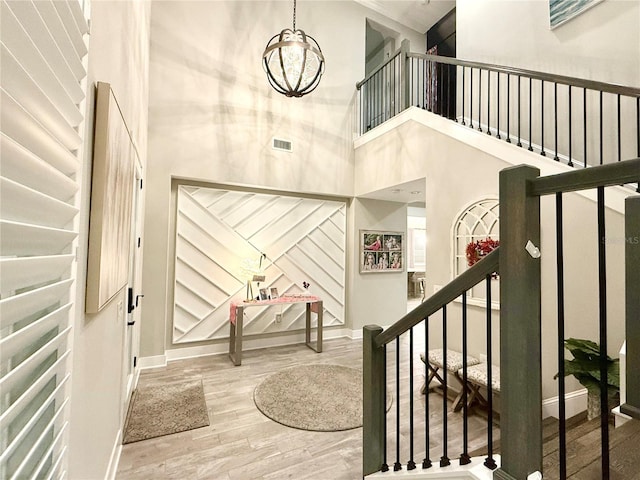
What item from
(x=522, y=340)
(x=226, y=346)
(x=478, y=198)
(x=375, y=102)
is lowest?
(x=226, y=346)

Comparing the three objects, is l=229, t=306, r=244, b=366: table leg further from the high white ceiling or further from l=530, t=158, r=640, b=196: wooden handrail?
the high white ceiling

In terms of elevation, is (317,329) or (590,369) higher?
(590,369)

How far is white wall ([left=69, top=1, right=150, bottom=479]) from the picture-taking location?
1194 mm

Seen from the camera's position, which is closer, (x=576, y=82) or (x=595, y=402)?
(x=595, y=402)

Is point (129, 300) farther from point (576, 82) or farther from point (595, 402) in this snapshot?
point (576, 82)

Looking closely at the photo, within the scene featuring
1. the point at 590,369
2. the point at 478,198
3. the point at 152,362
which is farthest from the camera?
the point at 152,362

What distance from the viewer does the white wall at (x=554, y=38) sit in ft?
9.91

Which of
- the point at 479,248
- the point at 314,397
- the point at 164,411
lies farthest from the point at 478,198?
the point at 164,411

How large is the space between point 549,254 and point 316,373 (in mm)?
2831

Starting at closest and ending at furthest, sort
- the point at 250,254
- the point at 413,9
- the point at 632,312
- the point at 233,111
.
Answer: the point at 632,312, the point at 233,111, the point at 250,254, the point at 413,9

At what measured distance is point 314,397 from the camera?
322 cm

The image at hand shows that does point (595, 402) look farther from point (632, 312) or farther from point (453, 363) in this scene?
point (632, 312)

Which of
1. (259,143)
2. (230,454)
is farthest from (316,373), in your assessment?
(259,143)

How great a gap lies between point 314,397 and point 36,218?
3086 millimetres
